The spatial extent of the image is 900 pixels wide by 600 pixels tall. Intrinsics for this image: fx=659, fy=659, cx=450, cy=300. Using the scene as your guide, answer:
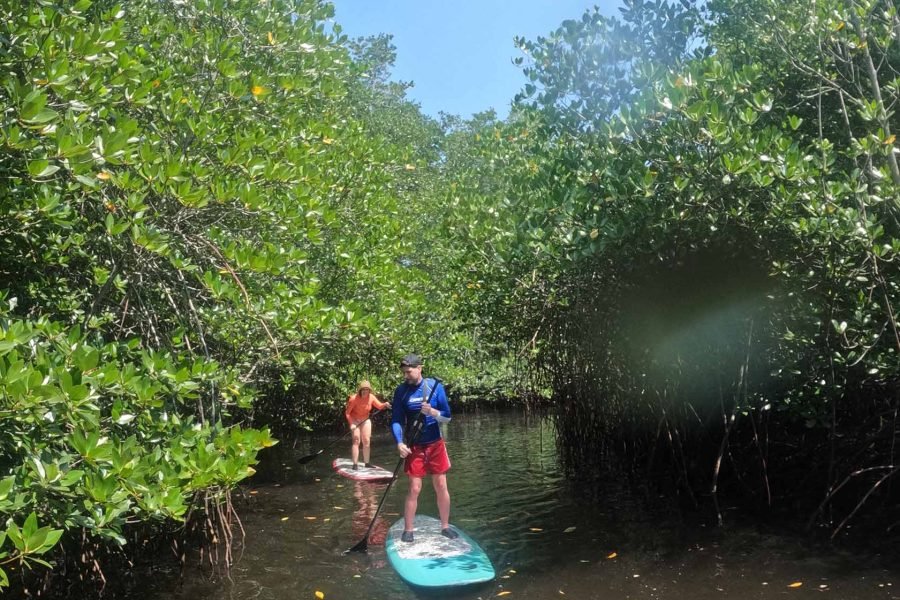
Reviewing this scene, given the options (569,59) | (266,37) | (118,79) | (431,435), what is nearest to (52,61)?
(118,79)

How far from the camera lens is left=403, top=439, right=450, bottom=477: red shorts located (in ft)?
20.1

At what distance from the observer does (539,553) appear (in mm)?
6316

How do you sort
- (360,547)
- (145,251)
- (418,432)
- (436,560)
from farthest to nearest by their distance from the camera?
(360,547) < (418,432) < (436,560) < (145,251)

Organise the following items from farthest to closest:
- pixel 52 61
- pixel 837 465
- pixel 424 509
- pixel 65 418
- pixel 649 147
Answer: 1. pixel 424 509
2. pixel 837 465
3. pixel 649 147
4. pixel 52 61
5. pixel 65 418

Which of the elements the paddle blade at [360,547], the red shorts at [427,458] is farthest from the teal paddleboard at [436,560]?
the red shorts at [427,458]

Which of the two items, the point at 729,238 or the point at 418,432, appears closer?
the point at 418,432

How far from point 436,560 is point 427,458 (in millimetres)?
895

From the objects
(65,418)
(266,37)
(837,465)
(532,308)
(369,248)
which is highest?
(266,37)

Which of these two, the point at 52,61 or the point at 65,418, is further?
the point at 52,61

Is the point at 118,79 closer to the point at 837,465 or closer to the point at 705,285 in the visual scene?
the point at 705,285

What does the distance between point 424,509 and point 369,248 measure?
3990 millimetres

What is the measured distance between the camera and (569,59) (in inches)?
255

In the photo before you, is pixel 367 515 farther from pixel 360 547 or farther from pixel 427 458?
pixel 427 458

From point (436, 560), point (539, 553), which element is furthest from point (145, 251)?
point (539, 553)
